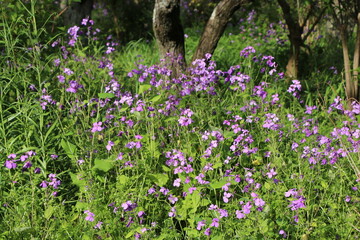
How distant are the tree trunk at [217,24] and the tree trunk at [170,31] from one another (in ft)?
0.79

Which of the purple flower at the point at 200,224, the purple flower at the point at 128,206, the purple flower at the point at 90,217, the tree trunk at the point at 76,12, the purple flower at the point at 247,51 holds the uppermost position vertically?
the tree trunk at the point at 76,12

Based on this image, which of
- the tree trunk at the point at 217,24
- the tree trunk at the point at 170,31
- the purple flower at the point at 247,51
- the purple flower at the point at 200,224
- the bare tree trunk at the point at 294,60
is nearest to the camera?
the purple flower at the point at 200,224

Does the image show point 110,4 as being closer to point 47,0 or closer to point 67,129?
point 47,0

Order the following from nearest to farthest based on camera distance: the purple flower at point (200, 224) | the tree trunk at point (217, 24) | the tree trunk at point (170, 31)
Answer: the purple flower at point (200, 224), the tree trunk at point (170, 31), the tree trunk at point (217, 24)

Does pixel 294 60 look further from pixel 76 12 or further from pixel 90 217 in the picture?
pixel 90 217

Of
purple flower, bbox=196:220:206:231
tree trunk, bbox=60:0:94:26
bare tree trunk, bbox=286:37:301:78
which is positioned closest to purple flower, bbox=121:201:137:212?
purple flower, bbox=196:220:206:231

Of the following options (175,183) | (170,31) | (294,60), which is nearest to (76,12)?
(170,31)

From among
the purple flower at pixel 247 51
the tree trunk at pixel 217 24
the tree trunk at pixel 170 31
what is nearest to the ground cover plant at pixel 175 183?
the purple flower at pixel 247 51

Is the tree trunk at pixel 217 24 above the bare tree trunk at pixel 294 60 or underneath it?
above

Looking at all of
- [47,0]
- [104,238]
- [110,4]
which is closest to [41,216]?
[104,238]

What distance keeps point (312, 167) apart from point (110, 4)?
8.15 meters

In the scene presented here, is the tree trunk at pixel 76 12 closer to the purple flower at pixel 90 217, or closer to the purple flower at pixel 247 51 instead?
the purple flower at pixel 247 51

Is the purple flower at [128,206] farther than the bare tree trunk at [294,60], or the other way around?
the bare tree trunk at [294,60]

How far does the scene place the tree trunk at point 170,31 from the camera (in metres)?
5.12
